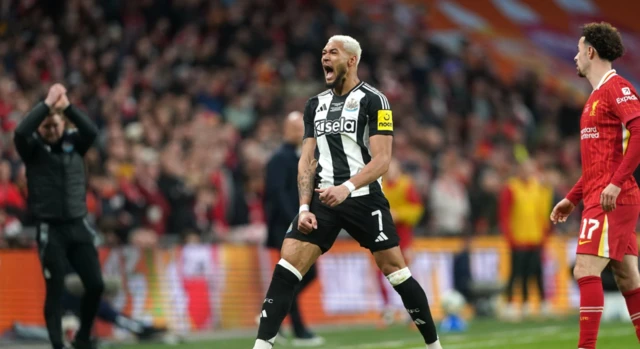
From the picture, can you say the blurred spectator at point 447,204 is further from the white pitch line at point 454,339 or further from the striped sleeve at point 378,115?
the striped sleeve at point 378,115

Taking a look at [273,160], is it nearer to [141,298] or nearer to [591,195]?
[141,298]

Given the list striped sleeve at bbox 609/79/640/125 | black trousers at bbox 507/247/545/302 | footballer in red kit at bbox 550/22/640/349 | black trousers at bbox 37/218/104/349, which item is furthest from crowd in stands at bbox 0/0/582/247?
striped sleeve at bbox 609/79/640/125

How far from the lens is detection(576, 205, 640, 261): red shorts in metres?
8.09

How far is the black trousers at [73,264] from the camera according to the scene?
1026cm

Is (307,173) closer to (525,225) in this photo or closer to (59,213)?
(59,213)

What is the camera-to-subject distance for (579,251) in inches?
324

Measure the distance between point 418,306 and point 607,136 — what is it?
6.03 ft

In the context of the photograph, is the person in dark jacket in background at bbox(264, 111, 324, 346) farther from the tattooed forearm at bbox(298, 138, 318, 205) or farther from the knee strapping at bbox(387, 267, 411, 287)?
the knee strapping at bbox(387, 267, 411, 287)

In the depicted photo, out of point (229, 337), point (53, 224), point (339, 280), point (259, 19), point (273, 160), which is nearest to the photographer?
point (53, 224)

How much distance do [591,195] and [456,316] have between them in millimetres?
6337

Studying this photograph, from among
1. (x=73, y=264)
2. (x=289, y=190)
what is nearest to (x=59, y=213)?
(x=73, y=264)

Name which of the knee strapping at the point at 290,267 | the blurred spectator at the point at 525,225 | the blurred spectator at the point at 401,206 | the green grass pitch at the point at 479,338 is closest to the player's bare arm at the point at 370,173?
the knee strapping at the point at 290,267

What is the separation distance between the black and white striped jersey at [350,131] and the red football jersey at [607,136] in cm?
148

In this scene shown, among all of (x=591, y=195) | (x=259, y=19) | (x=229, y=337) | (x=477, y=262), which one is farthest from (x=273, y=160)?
(x=259, y=19)
